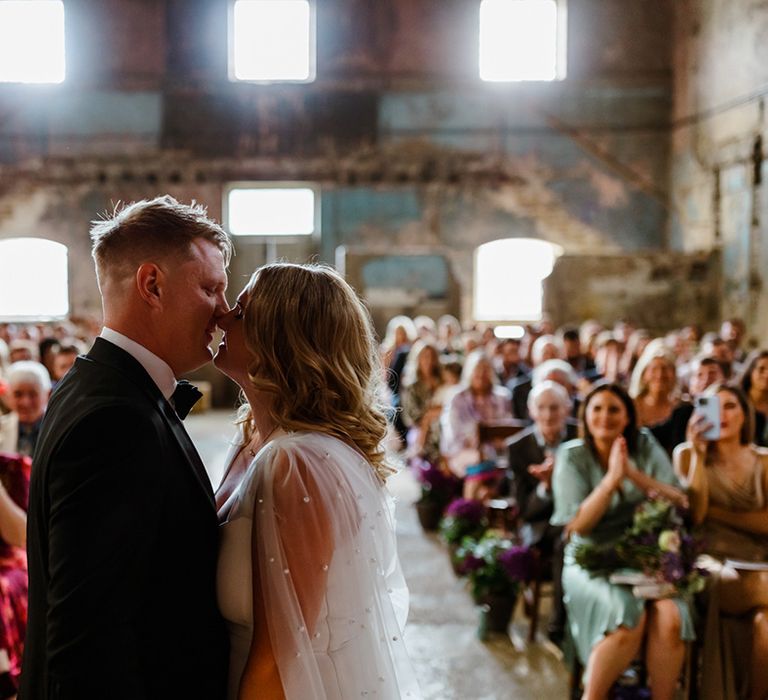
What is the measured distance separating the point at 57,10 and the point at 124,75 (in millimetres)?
1766

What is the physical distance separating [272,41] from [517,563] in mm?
14116

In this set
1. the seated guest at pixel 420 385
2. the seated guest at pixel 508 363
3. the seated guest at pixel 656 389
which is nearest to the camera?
the seated guest at pixel 656 389

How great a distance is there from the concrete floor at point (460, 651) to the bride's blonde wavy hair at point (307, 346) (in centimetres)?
213

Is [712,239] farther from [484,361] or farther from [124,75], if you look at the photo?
[124,75]

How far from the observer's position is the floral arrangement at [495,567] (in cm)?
472

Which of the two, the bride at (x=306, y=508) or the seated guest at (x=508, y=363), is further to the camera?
the seated guest at (x=508, y=363)

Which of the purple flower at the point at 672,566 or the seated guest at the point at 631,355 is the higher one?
the seated guest at the point at 631,355

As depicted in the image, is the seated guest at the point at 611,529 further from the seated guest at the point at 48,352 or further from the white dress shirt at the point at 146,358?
the seated guest at the point at 48,352

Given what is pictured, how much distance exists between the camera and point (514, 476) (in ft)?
17.1

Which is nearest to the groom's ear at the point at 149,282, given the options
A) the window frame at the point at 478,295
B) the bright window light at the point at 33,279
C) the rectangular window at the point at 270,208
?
the window frame at the point at 478,295

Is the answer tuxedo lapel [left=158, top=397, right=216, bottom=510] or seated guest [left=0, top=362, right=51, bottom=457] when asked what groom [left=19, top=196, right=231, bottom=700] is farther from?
seated guest [left=0, top=362, right=51, bottom=457]

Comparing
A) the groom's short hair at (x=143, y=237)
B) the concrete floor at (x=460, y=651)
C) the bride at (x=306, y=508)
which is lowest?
the concrete floor at (x=460, y=651)

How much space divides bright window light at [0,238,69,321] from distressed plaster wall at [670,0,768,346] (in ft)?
38.1

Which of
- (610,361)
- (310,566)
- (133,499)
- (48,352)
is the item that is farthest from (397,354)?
(133,499)
